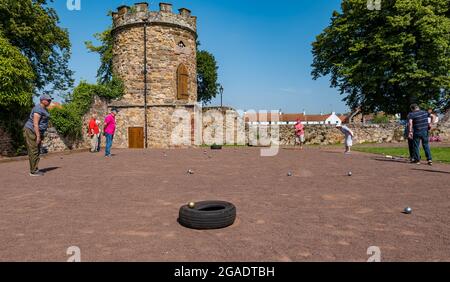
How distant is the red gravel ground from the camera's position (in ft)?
9.84

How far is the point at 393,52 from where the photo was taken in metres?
20.8

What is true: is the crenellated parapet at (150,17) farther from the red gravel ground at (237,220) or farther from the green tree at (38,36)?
the red gravel ground at (237,220)

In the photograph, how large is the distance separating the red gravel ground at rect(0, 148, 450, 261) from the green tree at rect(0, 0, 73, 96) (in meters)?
15.0

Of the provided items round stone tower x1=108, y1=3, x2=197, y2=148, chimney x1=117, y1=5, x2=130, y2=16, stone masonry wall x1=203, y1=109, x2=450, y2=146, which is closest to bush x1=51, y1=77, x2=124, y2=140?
round stone tower x1=108, y1=3, x2=197, y2=148

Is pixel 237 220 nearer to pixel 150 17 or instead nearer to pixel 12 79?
pixel 12 79

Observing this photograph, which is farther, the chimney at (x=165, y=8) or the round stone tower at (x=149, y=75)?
the chimney at (x=165, y=8)

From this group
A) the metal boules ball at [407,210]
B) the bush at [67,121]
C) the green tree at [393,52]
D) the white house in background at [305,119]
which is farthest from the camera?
the white house in background at [305,119]

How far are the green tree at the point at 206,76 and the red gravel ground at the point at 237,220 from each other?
36468 mm

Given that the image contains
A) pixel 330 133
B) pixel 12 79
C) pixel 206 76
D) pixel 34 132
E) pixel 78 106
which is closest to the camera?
pixel 34 132

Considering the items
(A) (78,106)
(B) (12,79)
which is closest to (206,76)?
(A) (78,106)

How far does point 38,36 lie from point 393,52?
1006 inches

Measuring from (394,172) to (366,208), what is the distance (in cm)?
466

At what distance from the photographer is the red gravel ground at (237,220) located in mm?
2998

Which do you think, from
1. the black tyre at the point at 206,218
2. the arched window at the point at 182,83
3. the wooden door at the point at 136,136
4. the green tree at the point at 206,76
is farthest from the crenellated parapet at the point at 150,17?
the black tyre at the point at 206,218
